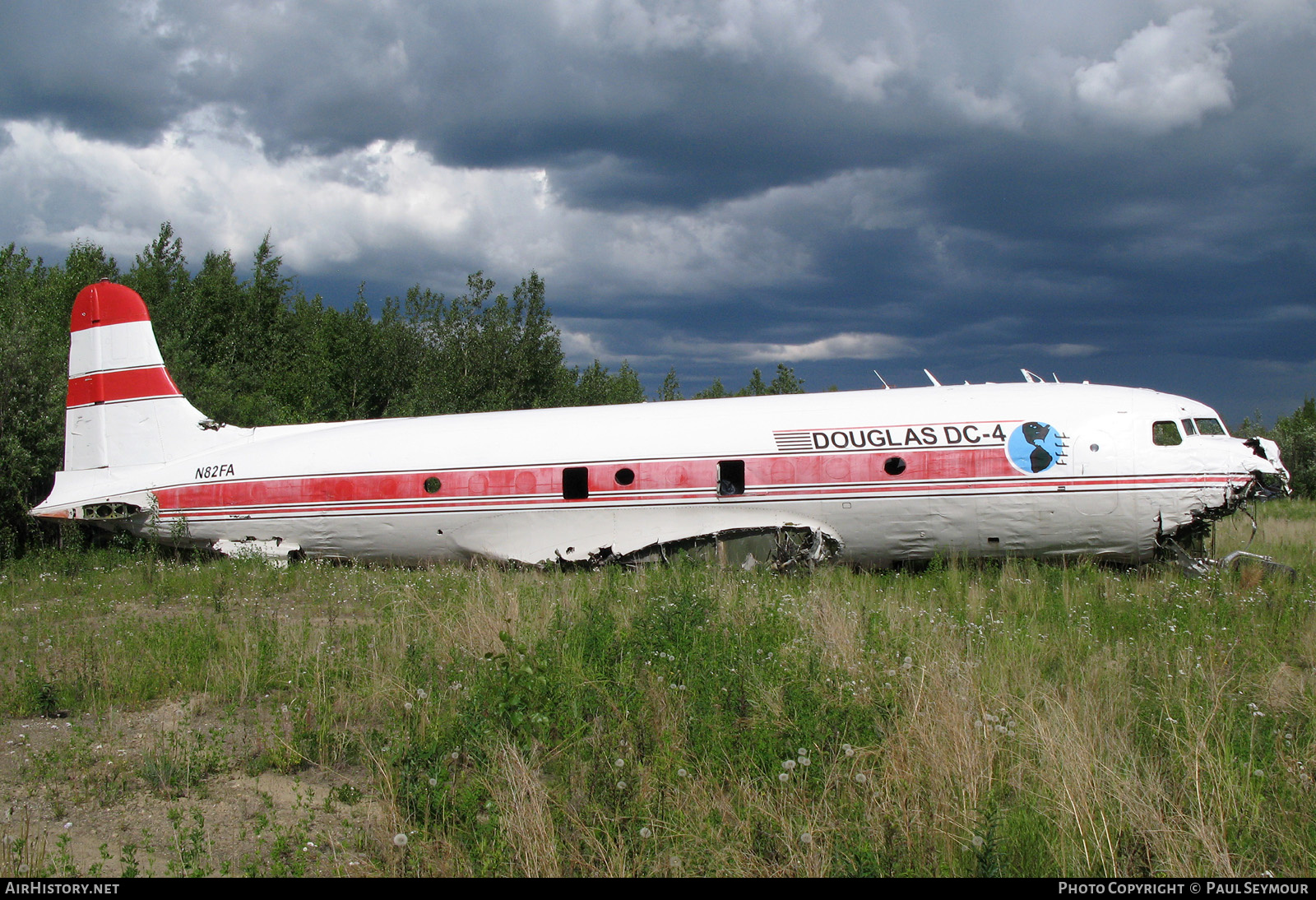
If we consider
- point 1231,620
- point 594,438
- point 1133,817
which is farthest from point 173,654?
point 1231,620

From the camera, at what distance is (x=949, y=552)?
1230 cm

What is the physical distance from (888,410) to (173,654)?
33.7 ft

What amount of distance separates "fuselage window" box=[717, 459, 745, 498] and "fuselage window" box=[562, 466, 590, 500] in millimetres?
2248

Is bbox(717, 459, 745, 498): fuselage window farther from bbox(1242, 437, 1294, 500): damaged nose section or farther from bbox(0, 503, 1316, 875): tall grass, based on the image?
bbox(1242, 437, 1294, 500): damaged nose section

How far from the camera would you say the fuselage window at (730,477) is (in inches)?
492

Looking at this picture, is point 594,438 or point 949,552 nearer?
point 949,552

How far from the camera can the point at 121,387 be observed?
50.1ft

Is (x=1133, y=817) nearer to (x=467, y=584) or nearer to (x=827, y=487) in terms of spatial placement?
(x=827, y=487)

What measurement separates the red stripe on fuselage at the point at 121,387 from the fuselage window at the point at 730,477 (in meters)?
11.1

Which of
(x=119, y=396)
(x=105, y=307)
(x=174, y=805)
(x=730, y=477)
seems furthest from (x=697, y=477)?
(x=105, y=307)

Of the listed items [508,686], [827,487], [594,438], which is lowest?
[508,686]

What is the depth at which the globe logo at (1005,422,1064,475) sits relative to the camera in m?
11.8

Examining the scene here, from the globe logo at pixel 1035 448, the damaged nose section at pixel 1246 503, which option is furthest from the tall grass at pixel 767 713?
the globe logo at pixel 1035 448

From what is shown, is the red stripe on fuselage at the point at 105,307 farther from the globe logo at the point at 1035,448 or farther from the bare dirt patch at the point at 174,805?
the globe logo at the point at 1035,448
